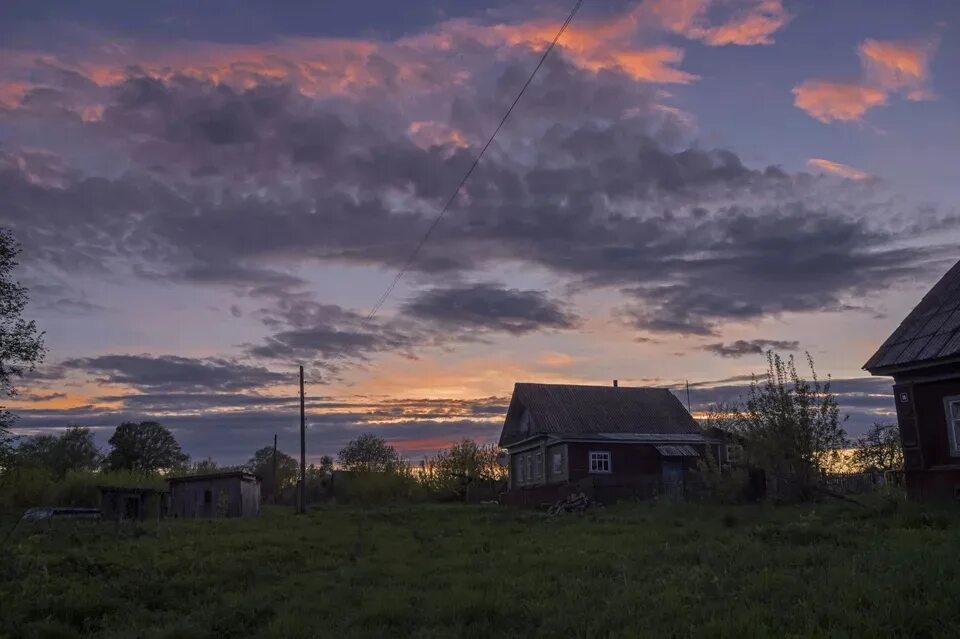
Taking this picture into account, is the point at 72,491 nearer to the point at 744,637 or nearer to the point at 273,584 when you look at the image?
the point at 273,584

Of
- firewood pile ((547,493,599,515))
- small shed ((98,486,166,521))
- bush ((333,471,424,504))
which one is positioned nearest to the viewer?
firewood pile ((547,493,599,515))

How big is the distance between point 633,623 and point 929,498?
54.6ft

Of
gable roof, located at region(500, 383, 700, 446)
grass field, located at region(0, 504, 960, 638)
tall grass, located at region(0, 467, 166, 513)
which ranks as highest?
gable roof, located at region(500, 383, 700, 446)

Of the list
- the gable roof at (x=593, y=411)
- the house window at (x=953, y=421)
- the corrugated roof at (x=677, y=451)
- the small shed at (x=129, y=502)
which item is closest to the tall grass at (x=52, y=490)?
the small shed at (x=129, y=502)

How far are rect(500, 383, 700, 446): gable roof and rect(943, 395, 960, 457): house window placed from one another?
22.9m

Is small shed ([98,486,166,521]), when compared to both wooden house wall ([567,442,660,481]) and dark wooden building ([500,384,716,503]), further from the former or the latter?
wooden house wall ([567,442,660,481])

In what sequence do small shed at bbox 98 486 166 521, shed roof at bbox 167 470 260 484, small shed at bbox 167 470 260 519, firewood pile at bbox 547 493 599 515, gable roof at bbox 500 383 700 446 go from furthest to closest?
shed roof at bbox 167 470 260 484
small shed at bbox 167 470 260 519
small shed at bbox 98 486 166 521
gable roof at bbox 500 383 700 446
firewood pile at bbox 547 493 599 515

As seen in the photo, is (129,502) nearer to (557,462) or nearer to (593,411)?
(557,462)

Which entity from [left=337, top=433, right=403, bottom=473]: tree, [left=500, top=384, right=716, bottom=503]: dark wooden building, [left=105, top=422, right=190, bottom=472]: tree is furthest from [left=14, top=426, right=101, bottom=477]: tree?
[left=500, top=384, right=716, bottom=503]: dark wooden building

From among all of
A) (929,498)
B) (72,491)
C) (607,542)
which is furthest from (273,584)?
(72,491)

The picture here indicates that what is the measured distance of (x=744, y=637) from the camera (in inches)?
309

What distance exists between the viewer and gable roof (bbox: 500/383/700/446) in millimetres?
44156

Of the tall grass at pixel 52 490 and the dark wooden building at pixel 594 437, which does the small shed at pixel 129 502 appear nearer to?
the tall grass at pixel 52 490

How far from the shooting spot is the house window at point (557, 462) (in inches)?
1704
